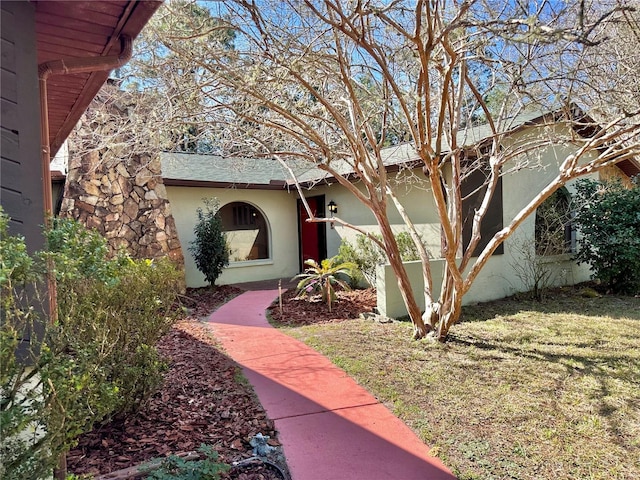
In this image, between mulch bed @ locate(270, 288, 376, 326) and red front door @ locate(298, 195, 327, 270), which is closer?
mulch bed @ locate(270, 288, 376, 326)

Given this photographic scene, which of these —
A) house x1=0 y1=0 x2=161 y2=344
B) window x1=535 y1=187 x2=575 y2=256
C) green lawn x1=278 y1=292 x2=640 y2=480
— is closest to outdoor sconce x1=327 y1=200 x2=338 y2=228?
green lawn x1=278 y1=292 x2=640 y2=480

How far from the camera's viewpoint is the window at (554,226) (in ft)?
30.6

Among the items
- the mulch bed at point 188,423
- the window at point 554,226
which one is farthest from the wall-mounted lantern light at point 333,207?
the mulch bed at point 188,423

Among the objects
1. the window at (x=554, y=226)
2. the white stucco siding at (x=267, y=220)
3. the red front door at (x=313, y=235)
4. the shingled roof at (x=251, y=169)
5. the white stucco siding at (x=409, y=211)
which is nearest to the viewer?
the white stucco siding at (x=409, y=211)

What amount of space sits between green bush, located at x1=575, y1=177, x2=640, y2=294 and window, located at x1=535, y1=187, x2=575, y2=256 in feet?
1.43

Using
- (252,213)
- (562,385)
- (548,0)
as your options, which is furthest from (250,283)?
(548,0)

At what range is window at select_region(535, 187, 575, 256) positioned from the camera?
367 inches

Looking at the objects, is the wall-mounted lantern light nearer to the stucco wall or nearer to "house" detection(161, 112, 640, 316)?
"house" detection(161, 112, 640, 316)

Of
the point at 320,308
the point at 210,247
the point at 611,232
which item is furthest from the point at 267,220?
the point at 611,232

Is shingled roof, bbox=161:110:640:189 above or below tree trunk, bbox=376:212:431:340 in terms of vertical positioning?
above

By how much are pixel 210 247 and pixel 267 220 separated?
2.87 metres

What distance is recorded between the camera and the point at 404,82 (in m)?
7.08

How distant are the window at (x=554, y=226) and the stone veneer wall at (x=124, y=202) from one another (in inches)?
353

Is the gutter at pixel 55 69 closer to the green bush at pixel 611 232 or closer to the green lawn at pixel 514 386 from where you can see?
the green lawn at pixel 514 386
